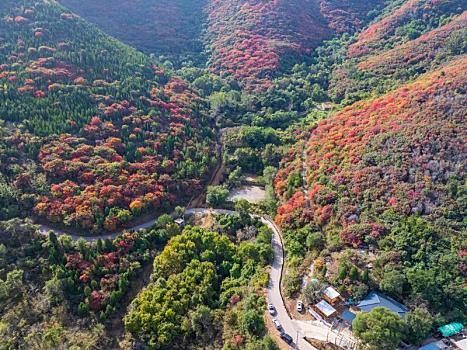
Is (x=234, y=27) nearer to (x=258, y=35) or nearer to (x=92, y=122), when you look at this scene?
(x=258, y=35)

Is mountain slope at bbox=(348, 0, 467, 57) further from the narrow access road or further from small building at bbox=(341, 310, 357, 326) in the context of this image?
small building at bbox=(341, 310, 357, 326)

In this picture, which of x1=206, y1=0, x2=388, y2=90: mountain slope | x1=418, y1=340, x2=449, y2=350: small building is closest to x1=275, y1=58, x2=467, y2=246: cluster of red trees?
x1=418, y1=340, x2=449, y2=350: small building

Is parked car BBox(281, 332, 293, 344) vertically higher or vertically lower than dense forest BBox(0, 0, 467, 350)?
lower

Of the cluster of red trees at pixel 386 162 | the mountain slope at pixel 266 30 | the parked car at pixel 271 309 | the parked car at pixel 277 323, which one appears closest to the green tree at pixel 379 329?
the parked car at pixel 277 323

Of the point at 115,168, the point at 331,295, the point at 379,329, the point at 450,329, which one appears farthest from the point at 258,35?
the point at 379,329

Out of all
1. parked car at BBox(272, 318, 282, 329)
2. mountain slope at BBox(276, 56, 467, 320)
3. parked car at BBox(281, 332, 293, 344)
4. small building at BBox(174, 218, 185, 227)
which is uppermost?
mountain slope at BBox(276, 56, 467, 320)

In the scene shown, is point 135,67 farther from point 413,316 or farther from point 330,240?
point 413,316

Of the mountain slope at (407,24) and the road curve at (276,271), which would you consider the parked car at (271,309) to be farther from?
the mountain slope at (407,24)

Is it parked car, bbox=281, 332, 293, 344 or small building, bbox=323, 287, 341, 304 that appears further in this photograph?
small building, bbox=323, 287, 341, 304
